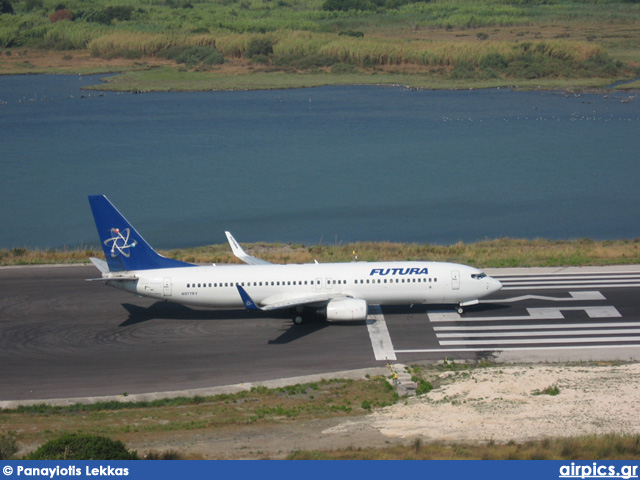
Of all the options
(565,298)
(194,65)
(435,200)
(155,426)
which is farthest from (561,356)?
(194,65)

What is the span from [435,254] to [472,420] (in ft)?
108

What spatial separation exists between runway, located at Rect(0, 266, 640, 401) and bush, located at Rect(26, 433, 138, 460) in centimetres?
1403

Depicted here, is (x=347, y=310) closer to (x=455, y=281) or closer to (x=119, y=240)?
(x=455, y=281)

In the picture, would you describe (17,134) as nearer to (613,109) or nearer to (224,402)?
(613,109)

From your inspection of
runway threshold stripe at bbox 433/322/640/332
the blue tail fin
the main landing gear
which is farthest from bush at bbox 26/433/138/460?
runway threshold stripe at bbox 433/322/640/332

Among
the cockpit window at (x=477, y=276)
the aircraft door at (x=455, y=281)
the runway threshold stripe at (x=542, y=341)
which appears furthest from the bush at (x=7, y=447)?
the cockpit window at (x=477, y=276)

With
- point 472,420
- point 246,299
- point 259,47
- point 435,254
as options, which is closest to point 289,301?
point 246,299

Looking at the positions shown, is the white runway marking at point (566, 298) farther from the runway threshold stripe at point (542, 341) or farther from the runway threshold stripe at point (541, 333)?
the runway threshold stripe at point (542, 341)

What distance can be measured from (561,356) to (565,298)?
34.0ft

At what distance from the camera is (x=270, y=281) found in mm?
52344

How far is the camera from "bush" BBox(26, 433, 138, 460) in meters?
28.9

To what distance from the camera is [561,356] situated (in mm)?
46969

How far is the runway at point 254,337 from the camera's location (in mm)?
45656

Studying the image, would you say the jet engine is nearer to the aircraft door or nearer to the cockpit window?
the aircraft door
